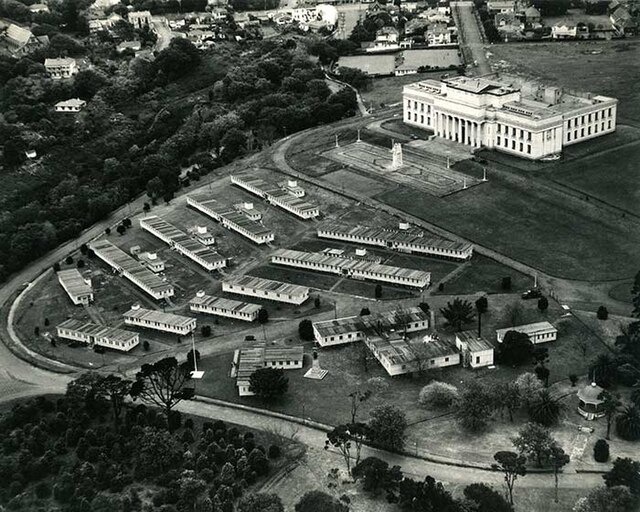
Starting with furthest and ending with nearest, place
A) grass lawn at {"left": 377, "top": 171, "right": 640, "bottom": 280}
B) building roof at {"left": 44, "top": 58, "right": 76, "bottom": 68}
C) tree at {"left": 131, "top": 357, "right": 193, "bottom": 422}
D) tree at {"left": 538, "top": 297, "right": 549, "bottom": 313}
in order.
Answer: building roof at {"left": 44, "top": 58, "right": 76, "bottom": 68} → grass lawn at {"left": 377, "top": 171, "right": 640, "bottom": 280} → tree at {"left": 538, "top": 297, "right": 549, "bottom": 313} → tree at {"left": 131, "top": 357, "right": 193, "bottom": 422}

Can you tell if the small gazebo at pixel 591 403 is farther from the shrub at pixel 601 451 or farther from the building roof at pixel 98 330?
the building roof at pixel 98 330

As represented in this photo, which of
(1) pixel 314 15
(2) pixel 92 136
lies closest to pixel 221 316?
(2) pixel 92 136

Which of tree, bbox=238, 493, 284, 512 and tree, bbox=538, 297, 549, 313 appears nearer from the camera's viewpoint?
tree, bbox=238, 493, 284, 512

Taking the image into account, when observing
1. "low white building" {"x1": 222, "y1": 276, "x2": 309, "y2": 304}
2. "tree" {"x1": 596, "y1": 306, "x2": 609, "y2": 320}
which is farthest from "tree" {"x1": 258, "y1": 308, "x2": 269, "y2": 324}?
"tree" {"x1": 596, "y1": 306, "x2": 609, "y2": 320}

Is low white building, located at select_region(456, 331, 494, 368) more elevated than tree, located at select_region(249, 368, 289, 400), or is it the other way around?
tree, located at select_region(249, 368, 289, 400)

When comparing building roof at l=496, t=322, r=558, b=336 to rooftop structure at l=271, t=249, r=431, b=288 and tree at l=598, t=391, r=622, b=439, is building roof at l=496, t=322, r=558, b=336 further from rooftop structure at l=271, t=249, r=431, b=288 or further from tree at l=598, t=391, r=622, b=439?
rooftop structure at l=271, t=249, r=431, b=288

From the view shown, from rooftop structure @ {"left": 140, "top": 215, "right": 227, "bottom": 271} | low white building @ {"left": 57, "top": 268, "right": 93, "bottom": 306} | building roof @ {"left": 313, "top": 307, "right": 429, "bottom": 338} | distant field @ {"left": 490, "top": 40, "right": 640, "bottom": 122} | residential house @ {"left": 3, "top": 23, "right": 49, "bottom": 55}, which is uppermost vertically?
residential house @ {"left": 3, "top": 23, "right": 49, "bottom": 55}

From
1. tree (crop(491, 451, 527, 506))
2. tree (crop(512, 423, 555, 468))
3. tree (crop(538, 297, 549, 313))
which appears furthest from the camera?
tree (crop(538, 297, 549, 313))

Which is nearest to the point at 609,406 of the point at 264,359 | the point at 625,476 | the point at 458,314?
the point at 625,476
